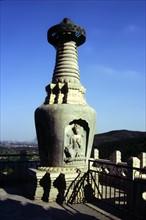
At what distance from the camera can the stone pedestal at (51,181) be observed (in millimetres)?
7660

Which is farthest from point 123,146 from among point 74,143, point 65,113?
point 65,113

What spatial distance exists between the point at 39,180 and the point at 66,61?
3847 mm

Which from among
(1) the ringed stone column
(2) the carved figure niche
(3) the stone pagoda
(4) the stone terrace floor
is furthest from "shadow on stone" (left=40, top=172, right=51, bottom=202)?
(2) the carved figure niche

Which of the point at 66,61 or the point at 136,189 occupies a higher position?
the point at 66,61

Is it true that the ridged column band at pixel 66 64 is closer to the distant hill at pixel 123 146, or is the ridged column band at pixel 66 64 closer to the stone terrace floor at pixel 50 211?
the stone terrace floor at pixel 50 211

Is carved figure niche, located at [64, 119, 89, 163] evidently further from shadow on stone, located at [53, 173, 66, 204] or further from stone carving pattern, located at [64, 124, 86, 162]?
shadow on stone, located at [53, 173, 66, 204]

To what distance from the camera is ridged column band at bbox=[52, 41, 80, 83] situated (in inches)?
356

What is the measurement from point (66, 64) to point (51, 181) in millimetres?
3744

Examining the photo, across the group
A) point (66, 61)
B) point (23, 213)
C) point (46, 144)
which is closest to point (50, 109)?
point (46, 144)

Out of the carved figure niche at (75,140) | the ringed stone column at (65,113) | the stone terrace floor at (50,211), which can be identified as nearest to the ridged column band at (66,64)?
the ringed stone column at (65,113)

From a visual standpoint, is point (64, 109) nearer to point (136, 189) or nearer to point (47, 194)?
point (47, 194)

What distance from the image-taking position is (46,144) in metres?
8.33

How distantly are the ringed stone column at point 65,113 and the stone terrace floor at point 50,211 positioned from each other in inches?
52.1

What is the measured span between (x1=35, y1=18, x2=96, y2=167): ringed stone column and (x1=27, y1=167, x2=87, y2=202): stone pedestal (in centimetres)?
24
